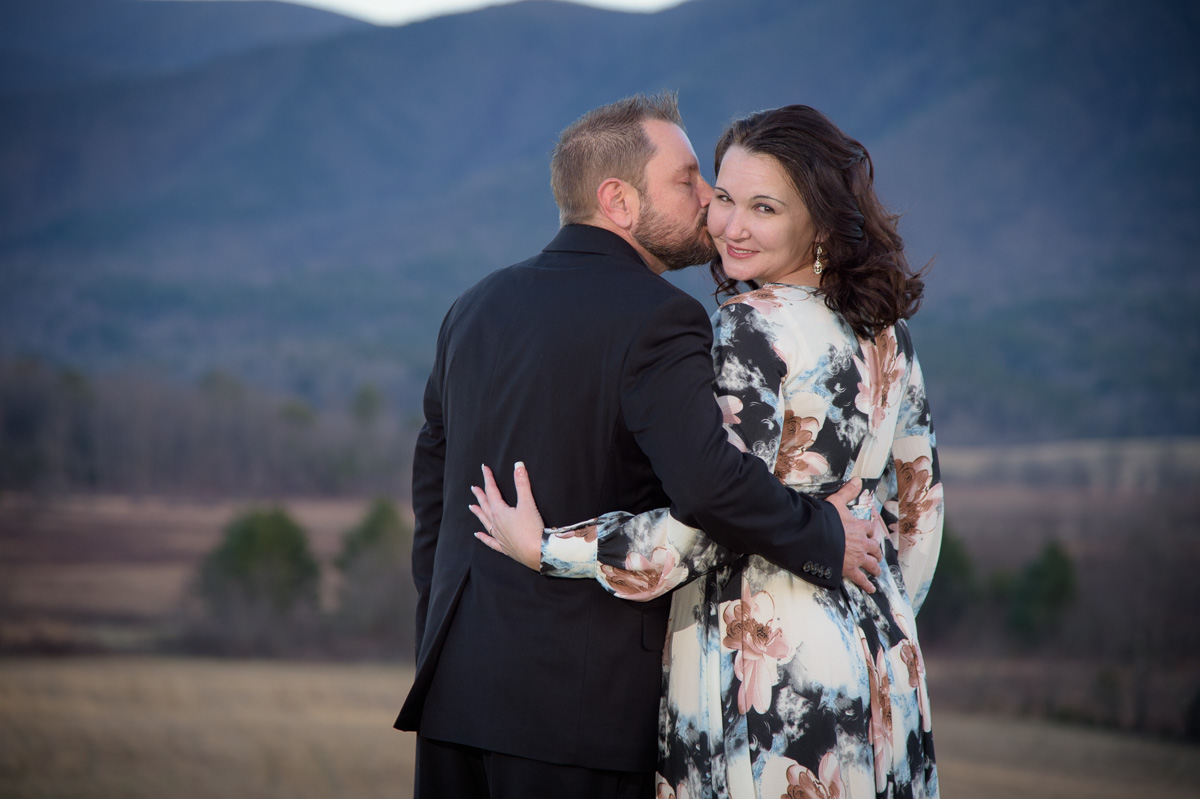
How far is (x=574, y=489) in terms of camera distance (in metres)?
1.70

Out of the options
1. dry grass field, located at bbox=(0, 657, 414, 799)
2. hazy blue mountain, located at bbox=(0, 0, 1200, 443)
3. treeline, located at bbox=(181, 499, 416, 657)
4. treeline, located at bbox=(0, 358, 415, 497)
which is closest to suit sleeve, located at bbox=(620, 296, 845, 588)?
dry grass field, located at bbox=(0, 657, 414, 799)

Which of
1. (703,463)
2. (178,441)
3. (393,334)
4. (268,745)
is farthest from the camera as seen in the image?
(393,334)

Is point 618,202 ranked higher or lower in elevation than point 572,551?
higher

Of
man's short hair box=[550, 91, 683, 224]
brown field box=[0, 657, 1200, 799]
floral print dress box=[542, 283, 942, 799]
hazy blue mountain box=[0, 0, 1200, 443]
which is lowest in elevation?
brown field box=[0, 657, 1200, 799]

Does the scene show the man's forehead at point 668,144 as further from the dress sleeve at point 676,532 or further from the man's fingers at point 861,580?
the man's fingers at point 861,580

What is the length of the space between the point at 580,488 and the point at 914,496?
0.75 metres

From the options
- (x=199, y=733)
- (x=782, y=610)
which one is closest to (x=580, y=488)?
(x=782, y=610)

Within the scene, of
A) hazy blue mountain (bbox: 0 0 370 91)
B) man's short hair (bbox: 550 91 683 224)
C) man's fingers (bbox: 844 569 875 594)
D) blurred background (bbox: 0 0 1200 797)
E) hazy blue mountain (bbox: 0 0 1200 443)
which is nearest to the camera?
man's fingers (bbox: 844 569 875 594)

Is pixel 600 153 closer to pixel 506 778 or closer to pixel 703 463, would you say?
pixel 703 463

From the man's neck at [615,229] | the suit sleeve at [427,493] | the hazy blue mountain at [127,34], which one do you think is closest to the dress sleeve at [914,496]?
the man's neck at [615,229]

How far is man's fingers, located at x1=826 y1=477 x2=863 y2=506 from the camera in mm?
1764

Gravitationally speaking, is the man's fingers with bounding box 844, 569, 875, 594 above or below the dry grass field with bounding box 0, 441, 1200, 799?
above

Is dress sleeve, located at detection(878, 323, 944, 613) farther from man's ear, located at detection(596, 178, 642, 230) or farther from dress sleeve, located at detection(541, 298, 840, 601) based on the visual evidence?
man's ear, located at detection(596, 178, 642, 230)

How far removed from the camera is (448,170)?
53.6 meters
